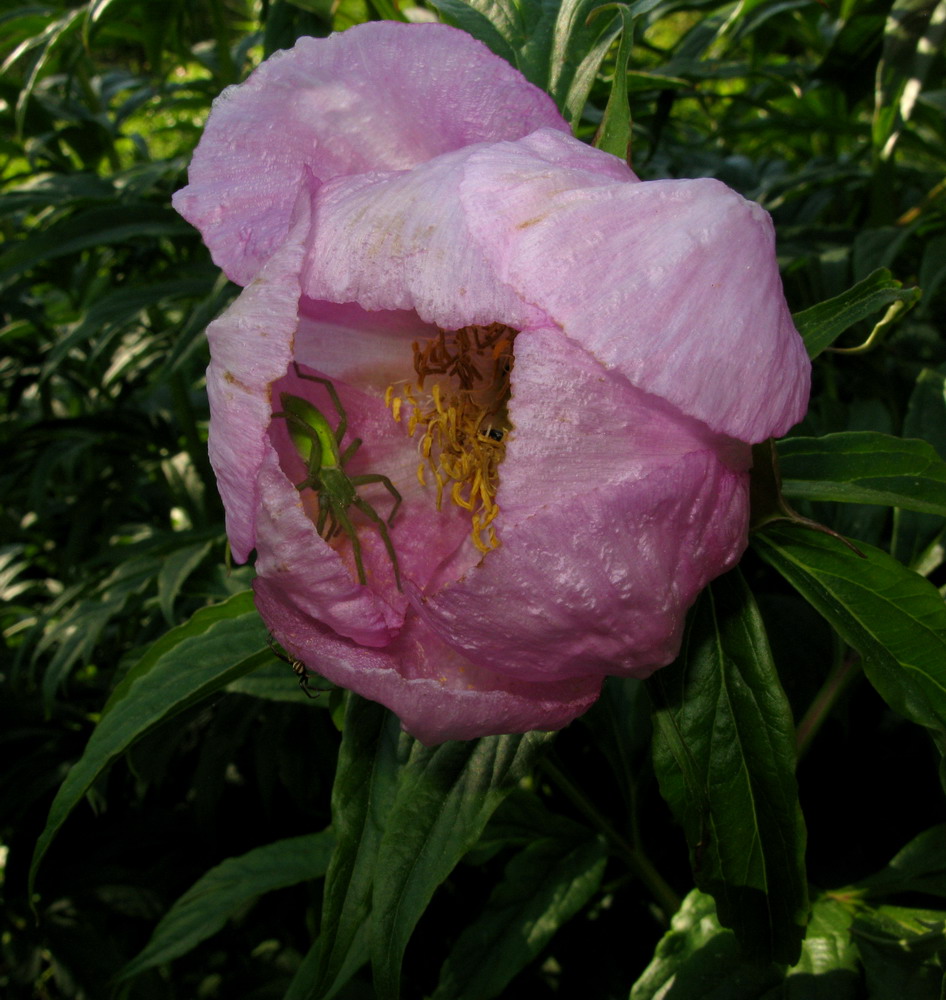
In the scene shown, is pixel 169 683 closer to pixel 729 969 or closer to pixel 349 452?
pixel 349 452

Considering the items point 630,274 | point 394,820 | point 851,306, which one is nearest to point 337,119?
point 630,274

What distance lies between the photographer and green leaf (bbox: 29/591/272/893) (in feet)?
2.03

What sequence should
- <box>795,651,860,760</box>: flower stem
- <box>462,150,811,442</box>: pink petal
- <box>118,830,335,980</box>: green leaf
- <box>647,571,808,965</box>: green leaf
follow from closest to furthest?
<box>462,150,811,442</box>: pink petal
<box>647,571,808,965</box>: green leaf
<box>795,651,860,760</box>: flower stem
<box>118,830,335,980</box>: green leaf

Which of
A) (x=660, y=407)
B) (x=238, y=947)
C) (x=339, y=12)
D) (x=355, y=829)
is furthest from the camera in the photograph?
(x=238, y=947)

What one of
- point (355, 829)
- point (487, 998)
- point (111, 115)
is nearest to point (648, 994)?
point (487, 998)

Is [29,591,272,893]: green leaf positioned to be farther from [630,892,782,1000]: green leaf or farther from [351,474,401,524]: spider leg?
[630,892,782,1000]: green leaf

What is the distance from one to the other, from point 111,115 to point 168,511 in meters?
0.78

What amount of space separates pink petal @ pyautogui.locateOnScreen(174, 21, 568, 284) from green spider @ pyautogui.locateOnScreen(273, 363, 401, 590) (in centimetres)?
10

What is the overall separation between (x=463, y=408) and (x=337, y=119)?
205 mm

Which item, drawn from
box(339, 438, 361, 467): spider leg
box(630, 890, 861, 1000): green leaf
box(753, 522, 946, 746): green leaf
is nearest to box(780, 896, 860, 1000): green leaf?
box(630, 890, 861, 1000): green leaf

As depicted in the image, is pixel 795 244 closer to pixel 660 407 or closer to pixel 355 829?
pixel 660 407

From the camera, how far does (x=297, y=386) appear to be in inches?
24.2

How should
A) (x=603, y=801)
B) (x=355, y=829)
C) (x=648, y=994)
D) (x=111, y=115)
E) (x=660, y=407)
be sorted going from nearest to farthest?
1. (x=660, y=407)
2. (x=355, y=829)
3. (x=648, y=994)
4. (x=603, y=801)
5. (x=111, y=115)

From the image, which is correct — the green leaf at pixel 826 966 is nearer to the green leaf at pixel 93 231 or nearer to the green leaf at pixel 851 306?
the green leaf at pixel 851 306
